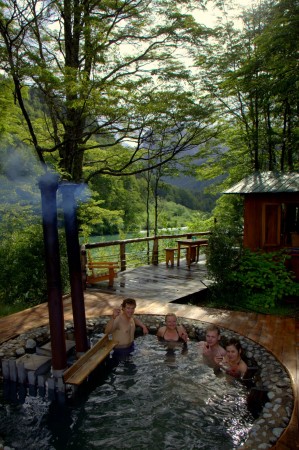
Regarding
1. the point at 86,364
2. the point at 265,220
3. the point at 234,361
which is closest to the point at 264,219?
the point at 265,220

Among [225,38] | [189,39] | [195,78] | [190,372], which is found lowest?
[190,372]

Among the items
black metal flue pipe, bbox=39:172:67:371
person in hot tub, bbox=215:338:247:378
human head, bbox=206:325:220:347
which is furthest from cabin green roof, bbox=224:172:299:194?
black metal flue pipe, bbox=39:172:67:371

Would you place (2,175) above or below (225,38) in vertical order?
below

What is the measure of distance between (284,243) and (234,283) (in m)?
2.77

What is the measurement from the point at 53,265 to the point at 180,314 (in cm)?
312

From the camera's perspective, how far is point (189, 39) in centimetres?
918

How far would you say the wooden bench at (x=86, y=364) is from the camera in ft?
12.1

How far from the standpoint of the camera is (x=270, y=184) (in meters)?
8.16

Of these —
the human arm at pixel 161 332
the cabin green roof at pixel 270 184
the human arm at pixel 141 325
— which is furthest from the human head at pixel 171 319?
the cabin green roof at pixel 270 184

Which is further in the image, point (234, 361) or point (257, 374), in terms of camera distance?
point (234, 361)

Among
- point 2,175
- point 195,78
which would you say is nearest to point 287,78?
point 195,78

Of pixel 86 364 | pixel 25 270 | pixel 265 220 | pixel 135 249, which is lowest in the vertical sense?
pixel 135 249

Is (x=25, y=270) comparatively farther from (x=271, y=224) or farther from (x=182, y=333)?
(x=271, y=224)

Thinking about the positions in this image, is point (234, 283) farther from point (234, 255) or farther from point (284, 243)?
point (284, 243)
